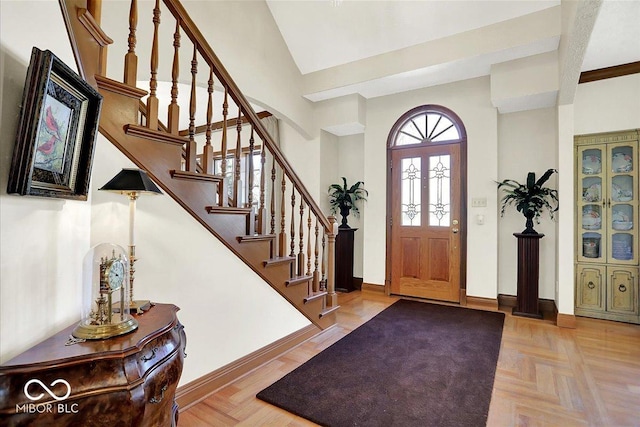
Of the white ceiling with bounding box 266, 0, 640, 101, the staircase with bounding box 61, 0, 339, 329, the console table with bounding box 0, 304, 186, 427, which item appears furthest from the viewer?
the white ceiling with bounding box 266, 0, 640, 101

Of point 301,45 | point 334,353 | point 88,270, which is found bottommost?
point 334,353

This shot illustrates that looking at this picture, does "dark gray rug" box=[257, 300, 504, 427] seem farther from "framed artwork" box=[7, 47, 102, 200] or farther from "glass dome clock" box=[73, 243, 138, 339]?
"framed artwork" box=[7, 47, 102, 200]

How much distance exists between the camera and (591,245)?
3.91 m

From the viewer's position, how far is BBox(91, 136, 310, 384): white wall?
1.71 meters

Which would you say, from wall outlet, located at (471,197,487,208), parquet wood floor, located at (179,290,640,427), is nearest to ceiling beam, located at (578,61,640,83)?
wall outlet, located at (471,197,487,208)

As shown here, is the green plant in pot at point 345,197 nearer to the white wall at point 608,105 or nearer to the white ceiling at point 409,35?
the white ceiling at point 409,35

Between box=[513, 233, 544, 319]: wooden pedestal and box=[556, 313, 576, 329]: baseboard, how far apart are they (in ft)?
0.94

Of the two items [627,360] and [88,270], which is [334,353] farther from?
[627,360]

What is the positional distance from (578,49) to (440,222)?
2.48 metres

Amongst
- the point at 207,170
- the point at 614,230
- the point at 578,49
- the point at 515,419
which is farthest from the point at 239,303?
the point at 614,230

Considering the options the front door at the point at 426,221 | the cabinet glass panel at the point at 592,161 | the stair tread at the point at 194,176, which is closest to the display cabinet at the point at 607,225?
the cabinet glass panel at the point at 592,161

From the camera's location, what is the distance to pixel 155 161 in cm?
190

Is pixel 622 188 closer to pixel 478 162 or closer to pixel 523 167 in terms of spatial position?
pixel 523 167

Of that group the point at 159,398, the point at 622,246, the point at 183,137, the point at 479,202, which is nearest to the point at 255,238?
the point at 183,137
